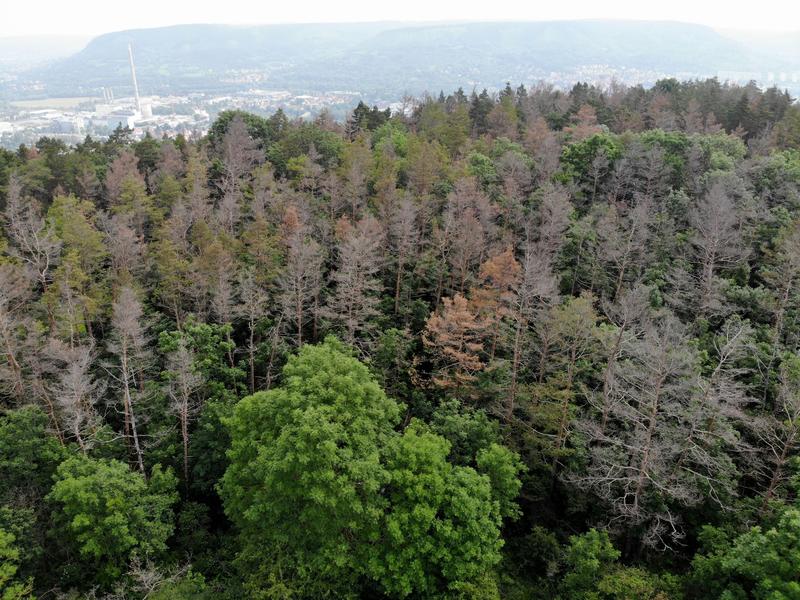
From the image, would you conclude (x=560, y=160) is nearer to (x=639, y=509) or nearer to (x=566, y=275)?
(x=566, y=275)

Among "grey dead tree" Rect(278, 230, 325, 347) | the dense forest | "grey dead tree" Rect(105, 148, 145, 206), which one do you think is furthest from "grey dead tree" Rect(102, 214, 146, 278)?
"grey dead tree" Rect(278, 230, 325, 347)

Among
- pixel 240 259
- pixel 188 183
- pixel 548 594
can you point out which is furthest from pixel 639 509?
→ pixel 188 183

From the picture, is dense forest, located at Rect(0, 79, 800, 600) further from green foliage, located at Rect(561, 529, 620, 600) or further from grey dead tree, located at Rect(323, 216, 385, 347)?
grey dead tree, located at Rect(323, 216, 385, 347)

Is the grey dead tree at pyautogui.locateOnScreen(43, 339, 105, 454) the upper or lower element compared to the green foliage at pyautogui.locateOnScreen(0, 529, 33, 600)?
upper

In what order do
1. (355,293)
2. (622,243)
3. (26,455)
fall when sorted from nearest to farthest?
(26,455) < (355,293) < (622,243)

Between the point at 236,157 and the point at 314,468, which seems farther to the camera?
the point at 236,157

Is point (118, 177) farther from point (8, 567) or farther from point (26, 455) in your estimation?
point (8, 567)

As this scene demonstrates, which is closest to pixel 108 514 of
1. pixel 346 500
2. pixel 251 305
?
pixel 346 500
